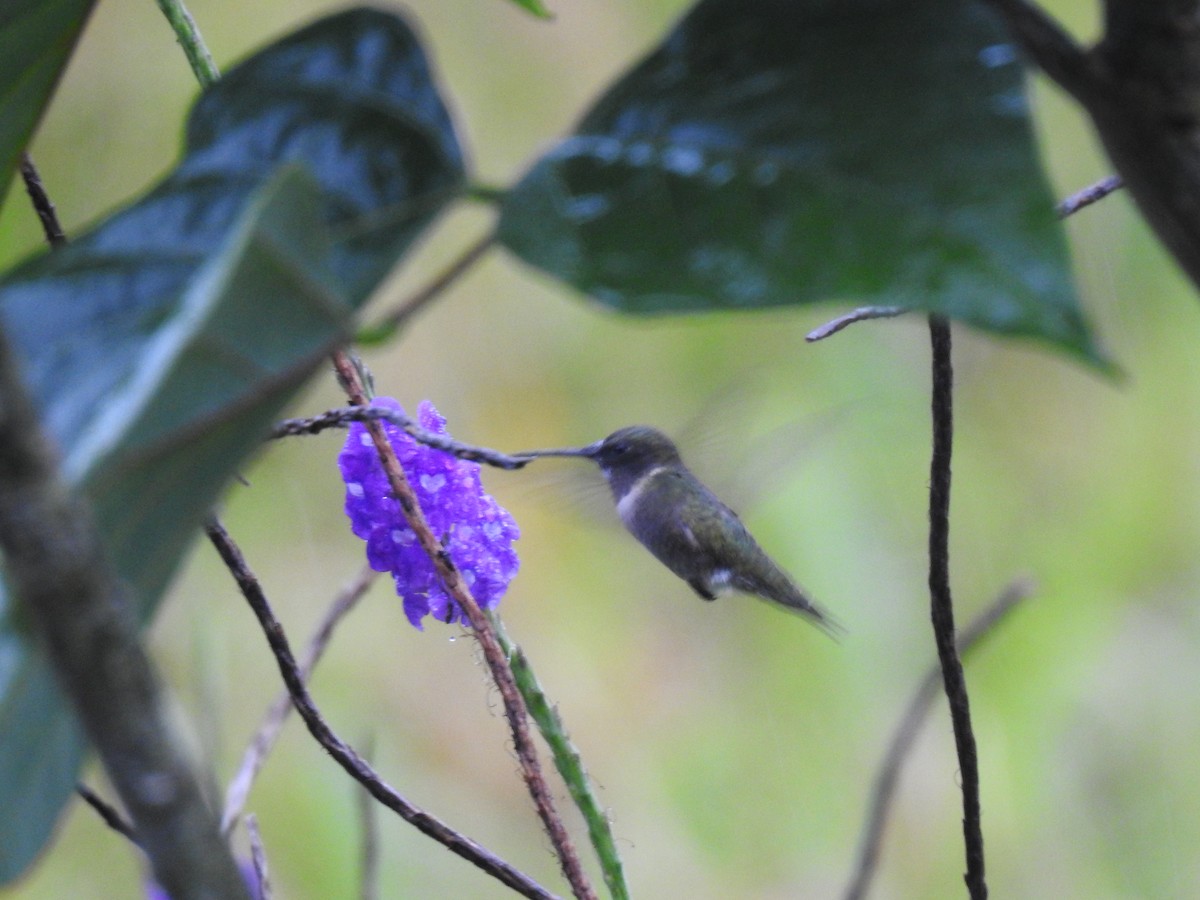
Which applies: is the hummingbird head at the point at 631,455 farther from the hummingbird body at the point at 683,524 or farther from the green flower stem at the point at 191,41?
the green flower stem at the point at 191,41

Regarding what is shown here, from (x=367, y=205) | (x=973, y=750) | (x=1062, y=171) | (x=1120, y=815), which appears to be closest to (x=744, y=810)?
(x=1120, y=815)

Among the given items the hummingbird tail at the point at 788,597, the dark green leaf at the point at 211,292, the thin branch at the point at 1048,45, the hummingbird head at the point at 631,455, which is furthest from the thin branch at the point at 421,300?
the hummingbird tail at the point at 788,597

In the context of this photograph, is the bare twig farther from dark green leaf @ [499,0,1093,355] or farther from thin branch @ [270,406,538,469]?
dark green leaf @ [499,0,1093,355]

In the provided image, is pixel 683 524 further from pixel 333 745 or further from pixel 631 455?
pixel 333 745

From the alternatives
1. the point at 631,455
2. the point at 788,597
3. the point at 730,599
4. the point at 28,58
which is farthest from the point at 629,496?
the point at 730,599

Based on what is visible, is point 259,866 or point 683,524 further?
point 683,524

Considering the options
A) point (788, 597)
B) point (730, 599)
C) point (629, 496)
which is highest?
point (629, 496)
